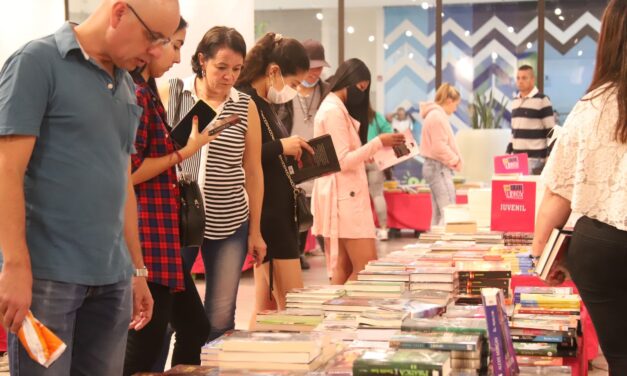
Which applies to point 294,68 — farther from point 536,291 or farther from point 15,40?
point 15,40

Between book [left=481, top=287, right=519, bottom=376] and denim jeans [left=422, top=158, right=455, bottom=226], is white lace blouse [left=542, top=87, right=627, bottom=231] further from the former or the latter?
denim jeans [left=422, top=158, right=455, bottom=226]

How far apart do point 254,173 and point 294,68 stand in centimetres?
61

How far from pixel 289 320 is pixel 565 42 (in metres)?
10.4

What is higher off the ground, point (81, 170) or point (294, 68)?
point (294, 68)

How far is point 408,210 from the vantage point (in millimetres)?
10891

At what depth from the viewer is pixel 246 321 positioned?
5723 mm

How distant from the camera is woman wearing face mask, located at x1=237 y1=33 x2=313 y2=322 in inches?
147

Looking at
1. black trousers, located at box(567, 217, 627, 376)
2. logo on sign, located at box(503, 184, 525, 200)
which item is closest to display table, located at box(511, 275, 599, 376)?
black trousers, located at box(567, 217, 627, 376)

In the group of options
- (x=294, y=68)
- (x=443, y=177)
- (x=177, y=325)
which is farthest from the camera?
(x=443, y=177)

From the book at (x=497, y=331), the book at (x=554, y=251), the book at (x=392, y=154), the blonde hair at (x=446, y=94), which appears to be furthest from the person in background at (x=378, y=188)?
the book at (x=497, y=331)

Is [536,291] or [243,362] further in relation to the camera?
[536,291]

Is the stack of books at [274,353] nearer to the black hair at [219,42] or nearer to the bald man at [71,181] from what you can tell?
the bald man at [71,181]

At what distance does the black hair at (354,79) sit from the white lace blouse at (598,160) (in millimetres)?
2335

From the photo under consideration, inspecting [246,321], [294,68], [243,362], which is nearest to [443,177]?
[246,321]
